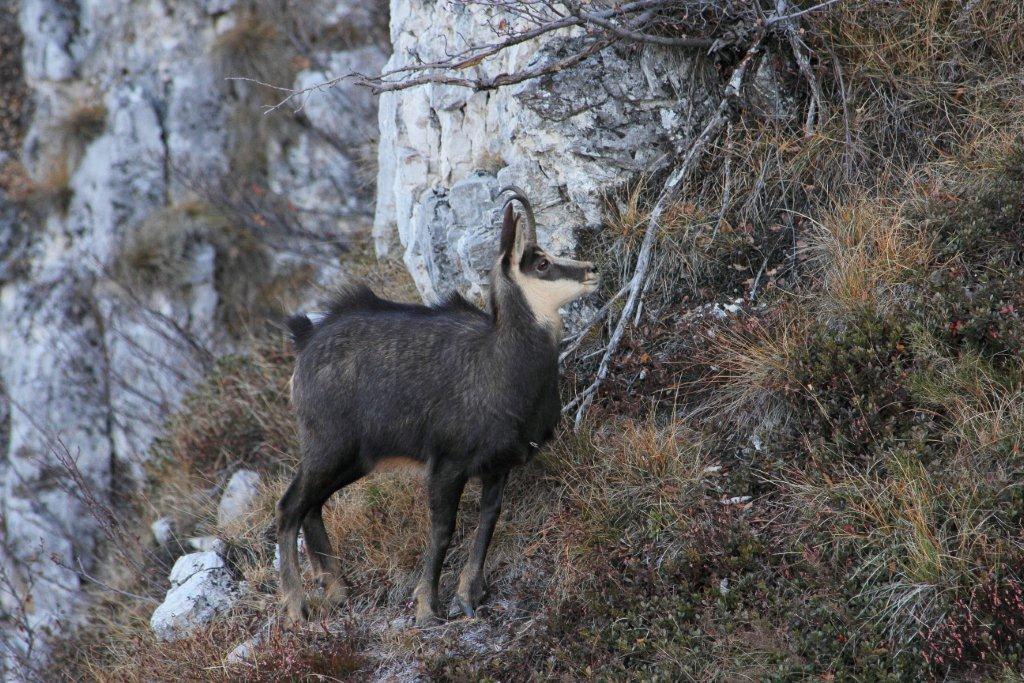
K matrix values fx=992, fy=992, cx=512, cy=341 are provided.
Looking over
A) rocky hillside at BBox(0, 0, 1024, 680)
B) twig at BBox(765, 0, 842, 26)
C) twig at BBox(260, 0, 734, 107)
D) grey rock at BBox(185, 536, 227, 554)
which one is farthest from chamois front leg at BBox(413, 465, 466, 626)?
twig at BBox(765, 0, 842, 26)

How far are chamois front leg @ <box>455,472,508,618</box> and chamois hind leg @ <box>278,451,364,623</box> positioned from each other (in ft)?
2.43

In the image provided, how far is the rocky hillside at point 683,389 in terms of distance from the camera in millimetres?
4766

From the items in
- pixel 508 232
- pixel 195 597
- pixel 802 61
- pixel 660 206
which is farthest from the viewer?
pixel 802 61

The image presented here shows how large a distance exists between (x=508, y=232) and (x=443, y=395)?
3.11 ft

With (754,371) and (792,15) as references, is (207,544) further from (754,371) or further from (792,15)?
(792,15)

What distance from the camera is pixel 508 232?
514cm

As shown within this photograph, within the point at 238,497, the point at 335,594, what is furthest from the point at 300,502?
the point at 238,497

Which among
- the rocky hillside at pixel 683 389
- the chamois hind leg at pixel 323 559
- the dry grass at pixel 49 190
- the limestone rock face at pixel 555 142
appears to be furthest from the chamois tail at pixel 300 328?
the dry grass at pixel 49 190

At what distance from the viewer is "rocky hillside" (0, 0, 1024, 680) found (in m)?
4.77

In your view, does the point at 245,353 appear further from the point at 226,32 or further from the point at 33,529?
the point at 226,32

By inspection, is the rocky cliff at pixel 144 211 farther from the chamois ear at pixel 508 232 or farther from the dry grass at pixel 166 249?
the chamois ear at pixel 508 232

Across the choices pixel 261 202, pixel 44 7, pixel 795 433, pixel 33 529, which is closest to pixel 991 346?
pixel 795 433

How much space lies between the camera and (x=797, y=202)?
21.8 feet

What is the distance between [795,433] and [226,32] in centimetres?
927
